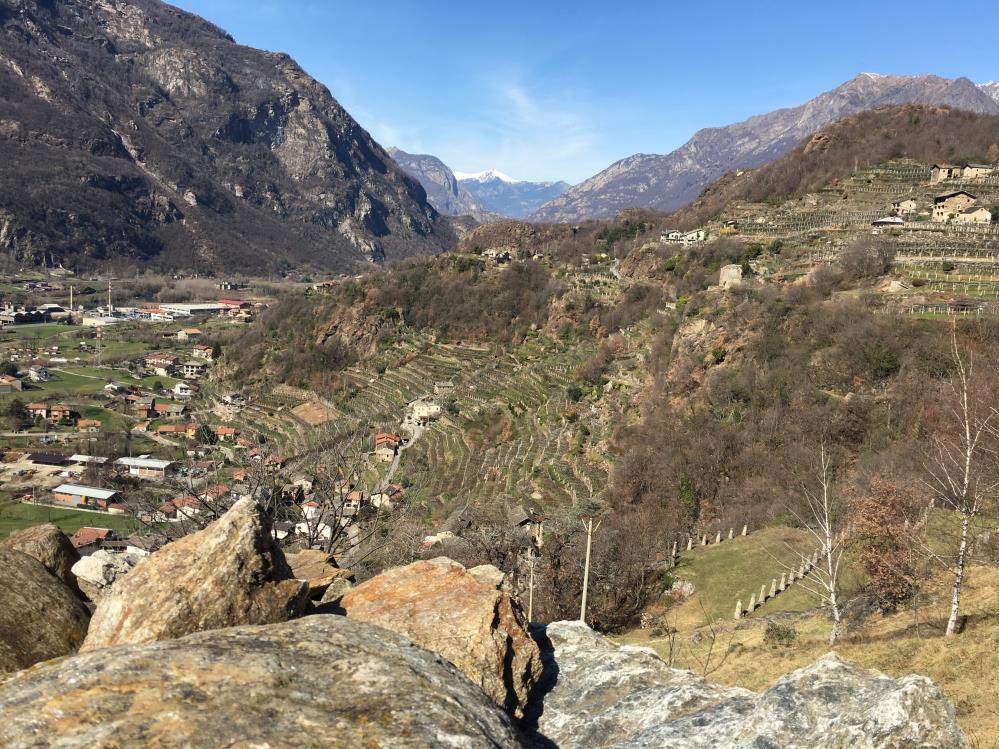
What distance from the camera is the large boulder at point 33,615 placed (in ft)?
15.4

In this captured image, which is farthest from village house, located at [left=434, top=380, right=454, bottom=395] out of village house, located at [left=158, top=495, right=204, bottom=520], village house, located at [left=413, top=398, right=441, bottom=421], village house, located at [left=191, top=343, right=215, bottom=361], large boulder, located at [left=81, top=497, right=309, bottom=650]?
village house, located at [left=191, top=343, right=215, bottom=361]

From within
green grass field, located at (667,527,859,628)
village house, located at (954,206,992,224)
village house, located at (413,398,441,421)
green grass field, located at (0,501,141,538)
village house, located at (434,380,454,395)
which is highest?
village house, located at (954,206,992,224)

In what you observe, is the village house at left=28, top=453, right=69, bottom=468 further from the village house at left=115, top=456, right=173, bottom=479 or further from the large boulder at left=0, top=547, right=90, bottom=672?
the large boulder at left=0, top=547, right=90, bottom=672

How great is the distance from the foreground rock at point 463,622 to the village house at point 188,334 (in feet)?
402

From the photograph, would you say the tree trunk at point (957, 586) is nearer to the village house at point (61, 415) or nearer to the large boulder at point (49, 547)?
the large boulder at point (49, 547)

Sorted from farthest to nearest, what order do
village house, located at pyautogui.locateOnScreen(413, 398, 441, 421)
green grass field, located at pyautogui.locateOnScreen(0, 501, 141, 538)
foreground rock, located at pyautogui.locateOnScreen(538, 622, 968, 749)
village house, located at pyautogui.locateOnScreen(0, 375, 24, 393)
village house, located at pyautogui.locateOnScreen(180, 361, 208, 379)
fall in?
village house, located at pyautogui.locateOnScreen(180, 361, 208, 379) → village house, located at pyautogui.locateOnScreen(0, 375, 24, 393) → village house, located at pyautogui.locateOnScreen(413, 398, 441, 421) → green grass field, located at pyautogui.locateOnScreen(0, 501, 141, 538) → foreground rock, located at pyautogui.locateOnScreen(538, 622, 968, 749)

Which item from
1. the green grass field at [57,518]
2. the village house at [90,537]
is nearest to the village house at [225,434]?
the green grass field at [57,518]

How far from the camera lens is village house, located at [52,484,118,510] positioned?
159 feet

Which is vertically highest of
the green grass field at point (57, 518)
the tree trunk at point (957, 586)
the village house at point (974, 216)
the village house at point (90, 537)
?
the village house at point (974, 216)

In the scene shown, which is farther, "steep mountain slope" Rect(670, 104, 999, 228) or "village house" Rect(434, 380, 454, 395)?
"steep mountain slope" Rect(670, 104, 999, 228)

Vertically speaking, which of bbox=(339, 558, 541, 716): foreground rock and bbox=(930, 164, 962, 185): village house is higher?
bbox=(930, 164, 962, 185): village house

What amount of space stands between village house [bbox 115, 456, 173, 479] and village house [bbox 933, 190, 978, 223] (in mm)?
68337

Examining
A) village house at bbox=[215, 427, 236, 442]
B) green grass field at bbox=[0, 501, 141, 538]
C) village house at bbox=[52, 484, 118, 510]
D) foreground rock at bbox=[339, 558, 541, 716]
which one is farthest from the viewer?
village house at bbox=[215, 427, 236, 442]

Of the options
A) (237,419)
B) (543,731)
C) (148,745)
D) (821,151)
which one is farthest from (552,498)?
(821,151)
